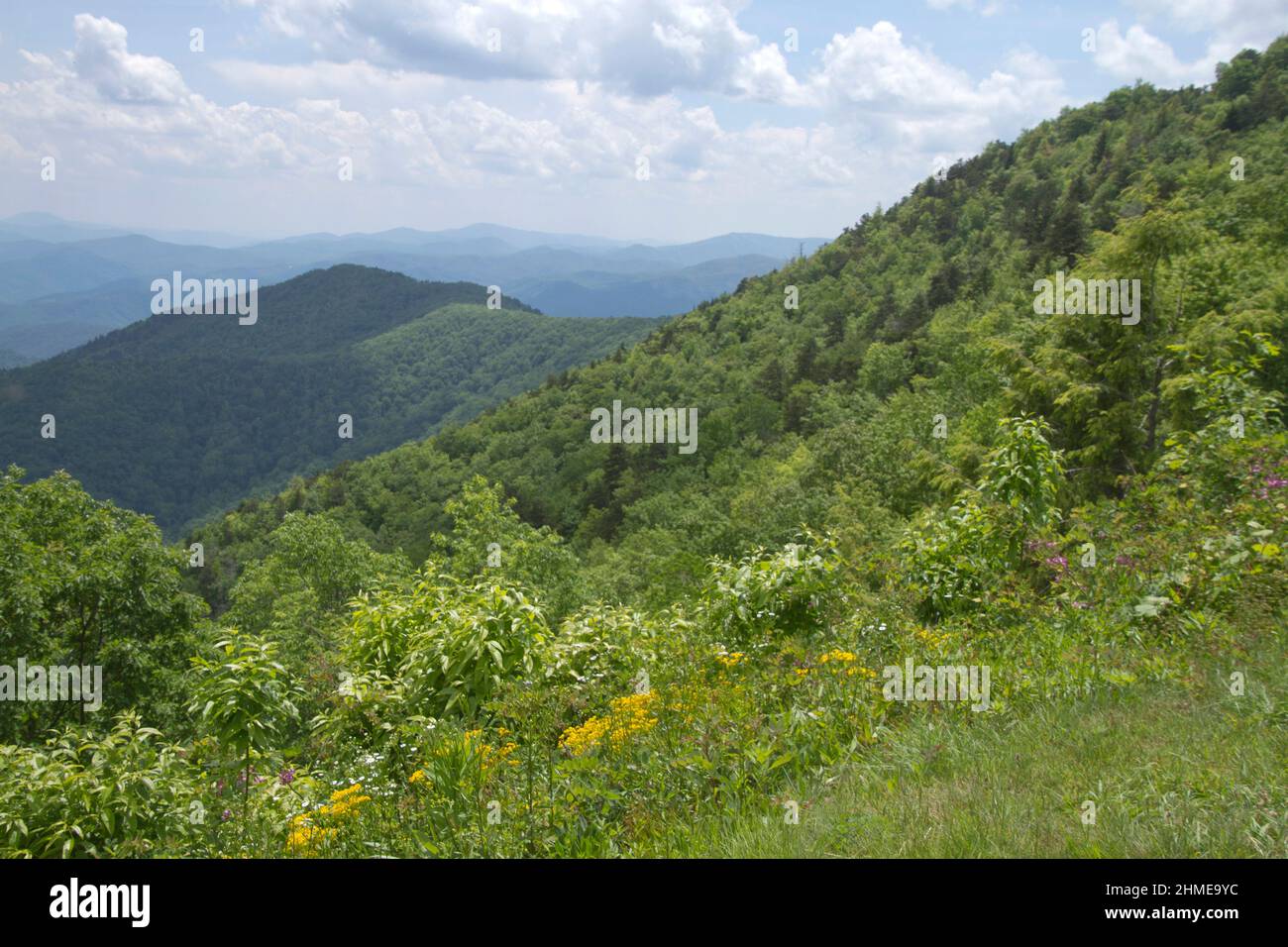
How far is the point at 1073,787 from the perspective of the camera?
318 centimetres

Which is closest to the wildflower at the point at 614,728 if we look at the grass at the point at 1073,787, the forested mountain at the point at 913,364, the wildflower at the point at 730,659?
the grass at the point at 1073,787

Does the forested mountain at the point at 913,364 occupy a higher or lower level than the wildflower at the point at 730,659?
higher

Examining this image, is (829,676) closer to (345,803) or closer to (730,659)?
(730,659)

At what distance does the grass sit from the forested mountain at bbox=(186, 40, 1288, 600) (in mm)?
4689

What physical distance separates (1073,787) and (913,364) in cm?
5279

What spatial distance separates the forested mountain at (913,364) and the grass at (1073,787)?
469 cm

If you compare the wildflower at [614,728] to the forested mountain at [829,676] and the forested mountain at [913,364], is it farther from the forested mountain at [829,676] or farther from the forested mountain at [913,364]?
the forested mountain at [913,364]

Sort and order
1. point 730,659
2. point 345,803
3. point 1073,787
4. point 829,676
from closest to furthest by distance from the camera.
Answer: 1. point 1073,787
2. point 345,803
3. point 829,676
4. point 730,659

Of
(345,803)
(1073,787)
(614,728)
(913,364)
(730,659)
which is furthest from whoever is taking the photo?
(913,364)

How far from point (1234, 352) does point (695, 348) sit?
3382 inches

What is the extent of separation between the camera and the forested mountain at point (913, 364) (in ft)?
40.4

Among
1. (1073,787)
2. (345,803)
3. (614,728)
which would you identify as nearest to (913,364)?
(614,728)
